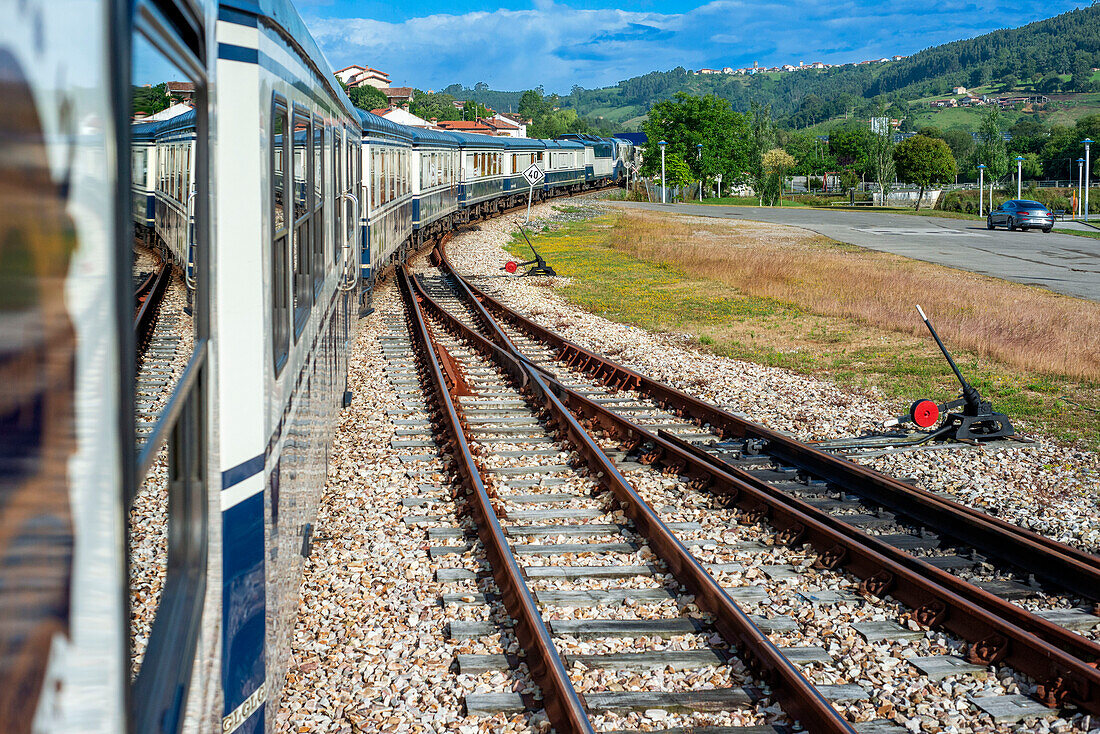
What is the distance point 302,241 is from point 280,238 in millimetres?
1193

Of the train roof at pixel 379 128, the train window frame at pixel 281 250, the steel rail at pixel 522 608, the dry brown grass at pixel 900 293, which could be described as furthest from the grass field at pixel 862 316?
the train window frame at pixel 281 250

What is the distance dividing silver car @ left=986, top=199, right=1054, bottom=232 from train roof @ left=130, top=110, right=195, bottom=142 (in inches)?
1797

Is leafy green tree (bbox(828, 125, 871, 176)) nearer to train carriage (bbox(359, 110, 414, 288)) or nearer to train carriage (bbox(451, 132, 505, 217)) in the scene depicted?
train carriage (bbox(451, 132, 505, 217))

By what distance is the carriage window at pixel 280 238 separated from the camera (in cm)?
358

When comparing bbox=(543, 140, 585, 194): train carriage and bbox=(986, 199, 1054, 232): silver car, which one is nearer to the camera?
bbox=(986, 199, 1054, 232): silver car

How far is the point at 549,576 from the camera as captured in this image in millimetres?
6109

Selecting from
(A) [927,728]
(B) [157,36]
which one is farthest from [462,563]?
(B) [157,36]

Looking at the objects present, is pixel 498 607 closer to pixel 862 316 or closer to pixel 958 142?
pixel 862 316

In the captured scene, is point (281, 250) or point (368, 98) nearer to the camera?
point (281, 250)

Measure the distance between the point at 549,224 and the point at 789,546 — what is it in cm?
3349

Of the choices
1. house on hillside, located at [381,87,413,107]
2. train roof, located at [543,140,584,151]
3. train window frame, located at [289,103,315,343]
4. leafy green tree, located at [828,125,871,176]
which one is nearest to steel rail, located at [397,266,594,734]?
train window frame, located at [289,103,315,343]

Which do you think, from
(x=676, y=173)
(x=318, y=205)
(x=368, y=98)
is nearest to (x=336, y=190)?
(x=318, y=205)

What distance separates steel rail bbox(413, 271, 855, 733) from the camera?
440 centimetres

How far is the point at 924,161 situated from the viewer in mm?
82875
